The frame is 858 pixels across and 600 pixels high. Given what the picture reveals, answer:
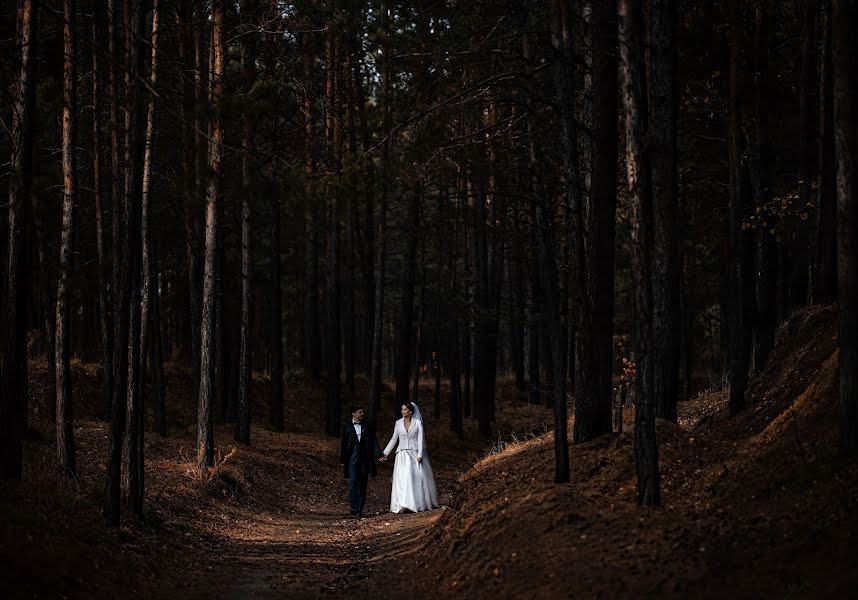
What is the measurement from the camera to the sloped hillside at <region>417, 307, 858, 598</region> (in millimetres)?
6969

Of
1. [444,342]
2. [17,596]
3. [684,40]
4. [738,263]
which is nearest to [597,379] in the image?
[738,263]

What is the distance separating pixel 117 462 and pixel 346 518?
5.90 m

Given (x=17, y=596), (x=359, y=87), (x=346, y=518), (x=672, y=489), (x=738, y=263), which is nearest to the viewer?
(x=17, y=596)

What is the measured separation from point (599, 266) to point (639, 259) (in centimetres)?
337

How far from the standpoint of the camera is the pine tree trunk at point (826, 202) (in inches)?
596

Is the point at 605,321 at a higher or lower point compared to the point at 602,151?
lower

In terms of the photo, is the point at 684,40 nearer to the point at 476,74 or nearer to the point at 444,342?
the point at 476,74

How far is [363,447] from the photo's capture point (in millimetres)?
17188

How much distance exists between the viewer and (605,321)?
41.4 ft

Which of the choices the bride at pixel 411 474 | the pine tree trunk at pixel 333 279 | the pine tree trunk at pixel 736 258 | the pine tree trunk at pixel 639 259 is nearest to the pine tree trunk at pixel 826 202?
the pine tree trunk at pixel 736 258

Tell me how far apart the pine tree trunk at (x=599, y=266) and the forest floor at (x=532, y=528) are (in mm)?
548

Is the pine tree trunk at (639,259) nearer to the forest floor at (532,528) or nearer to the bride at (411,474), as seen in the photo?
the forest floor at (532,528)

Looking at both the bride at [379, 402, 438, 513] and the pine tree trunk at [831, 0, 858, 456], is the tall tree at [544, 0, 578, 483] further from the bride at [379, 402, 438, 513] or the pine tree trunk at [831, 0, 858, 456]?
the bride at [379, 402, 438, 513]

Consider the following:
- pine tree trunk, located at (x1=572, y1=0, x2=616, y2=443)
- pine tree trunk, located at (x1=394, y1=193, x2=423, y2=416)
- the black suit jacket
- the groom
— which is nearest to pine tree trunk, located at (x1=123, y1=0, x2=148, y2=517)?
the groom
